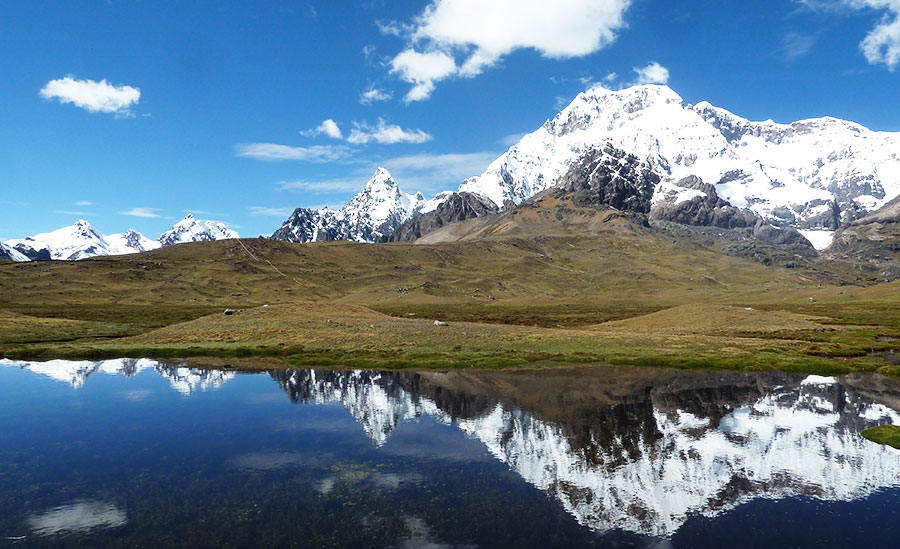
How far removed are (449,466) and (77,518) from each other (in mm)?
18811

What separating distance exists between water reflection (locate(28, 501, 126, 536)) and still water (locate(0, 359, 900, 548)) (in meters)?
0.13

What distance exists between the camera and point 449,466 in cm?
3125

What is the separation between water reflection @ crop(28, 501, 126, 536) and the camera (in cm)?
2319

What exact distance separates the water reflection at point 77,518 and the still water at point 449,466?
0.43 feet

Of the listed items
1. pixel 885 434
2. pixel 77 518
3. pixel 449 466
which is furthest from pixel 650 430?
pixel 77 518

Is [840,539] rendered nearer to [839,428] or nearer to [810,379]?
[839,428]

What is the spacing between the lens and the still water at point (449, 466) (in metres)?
23.4

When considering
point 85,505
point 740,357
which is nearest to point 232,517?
point 85,505

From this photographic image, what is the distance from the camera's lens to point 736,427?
3975 cm

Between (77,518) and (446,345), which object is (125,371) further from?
(77,518)

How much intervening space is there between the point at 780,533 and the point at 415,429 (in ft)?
77.7

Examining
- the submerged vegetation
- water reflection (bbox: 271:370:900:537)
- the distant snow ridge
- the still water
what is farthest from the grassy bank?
the submerged vegetation

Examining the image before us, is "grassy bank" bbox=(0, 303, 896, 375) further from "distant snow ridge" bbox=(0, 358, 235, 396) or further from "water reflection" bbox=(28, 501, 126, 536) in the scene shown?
"water reflection" bbox=(28, 501, 126, 536)

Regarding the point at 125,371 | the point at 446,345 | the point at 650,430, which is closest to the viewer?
the point at 650,430
